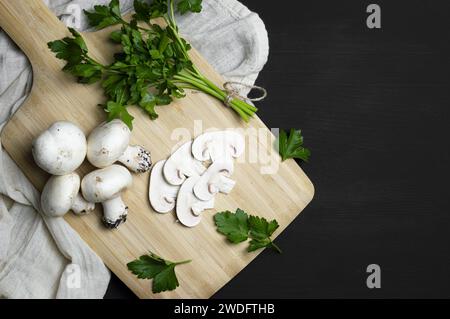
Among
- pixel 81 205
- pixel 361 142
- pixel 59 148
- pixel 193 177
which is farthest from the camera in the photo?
pixel 361 142

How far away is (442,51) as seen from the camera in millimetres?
2152

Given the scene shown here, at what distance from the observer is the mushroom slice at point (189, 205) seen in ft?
6.25

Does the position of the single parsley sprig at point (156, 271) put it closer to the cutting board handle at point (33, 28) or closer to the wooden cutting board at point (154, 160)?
the wooden cutting board at point (154, 160)

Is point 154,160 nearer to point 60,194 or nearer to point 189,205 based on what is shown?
point 189,205

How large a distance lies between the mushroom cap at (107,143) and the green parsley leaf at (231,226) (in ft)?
1.33

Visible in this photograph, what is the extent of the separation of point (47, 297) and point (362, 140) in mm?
1249

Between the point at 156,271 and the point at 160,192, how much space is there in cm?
26

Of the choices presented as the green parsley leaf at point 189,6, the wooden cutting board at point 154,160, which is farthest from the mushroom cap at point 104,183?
the green parsley leaf at point 189,6

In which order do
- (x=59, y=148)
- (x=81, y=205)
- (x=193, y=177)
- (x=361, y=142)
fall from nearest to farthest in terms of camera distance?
(x=59, y=148) < (x=81, y=205) < (x=193, y=177) < (x=361, y=142)

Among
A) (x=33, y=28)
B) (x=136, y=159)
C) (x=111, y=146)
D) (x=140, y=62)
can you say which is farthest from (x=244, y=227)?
(x=33, y=28)

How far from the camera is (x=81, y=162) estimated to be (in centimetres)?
176

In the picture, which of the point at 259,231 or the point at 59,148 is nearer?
the point at 59,148

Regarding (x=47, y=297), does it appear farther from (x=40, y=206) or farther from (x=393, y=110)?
(x=393, y=110)

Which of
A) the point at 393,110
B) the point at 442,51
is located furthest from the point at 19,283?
the point at 442,51
